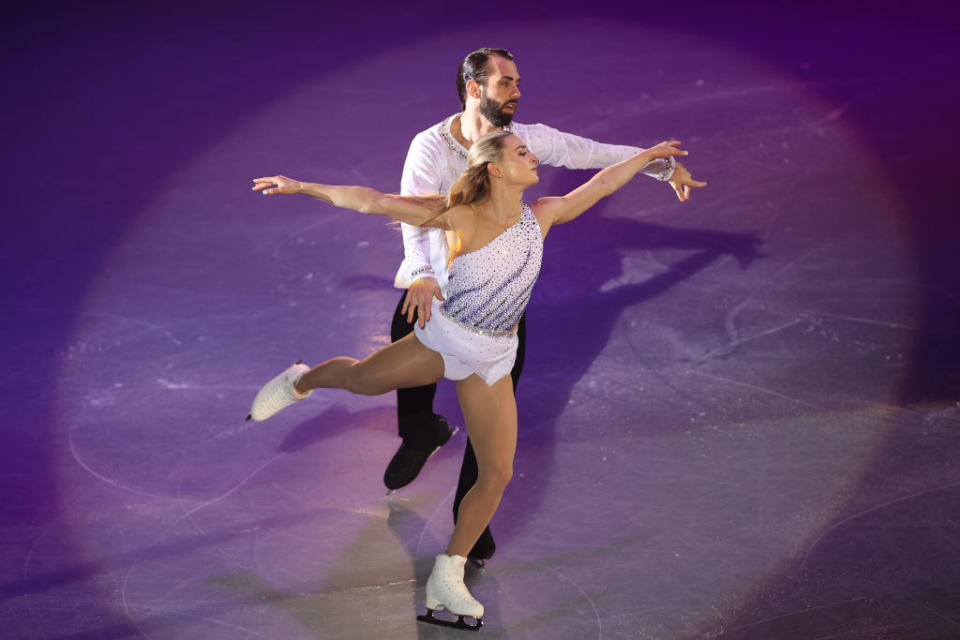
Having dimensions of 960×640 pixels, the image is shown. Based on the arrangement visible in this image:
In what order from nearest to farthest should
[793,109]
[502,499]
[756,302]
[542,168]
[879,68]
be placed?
[502,499] < [756,302] < [542,168] < [793,109] < [879,68]

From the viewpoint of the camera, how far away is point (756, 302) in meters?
5.40

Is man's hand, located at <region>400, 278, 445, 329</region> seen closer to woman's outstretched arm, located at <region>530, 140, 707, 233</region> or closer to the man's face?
woman's outstretched arm, located at <region>530, 140, 707, 233</region>

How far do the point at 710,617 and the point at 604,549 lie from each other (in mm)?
487

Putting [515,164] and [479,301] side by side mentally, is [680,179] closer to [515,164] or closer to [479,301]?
[515,164]

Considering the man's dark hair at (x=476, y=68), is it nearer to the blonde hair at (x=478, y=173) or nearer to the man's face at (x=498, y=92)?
the man's face at (x=498, y=92)

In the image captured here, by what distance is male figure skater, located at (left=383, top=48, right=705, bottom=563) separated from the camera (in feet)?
11.9

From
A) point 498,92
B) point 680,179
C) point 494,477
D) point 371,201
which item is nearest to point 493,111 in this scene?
point 498,92

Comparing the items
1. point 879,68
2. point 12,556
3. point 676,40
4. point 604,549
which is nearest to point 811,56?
point 879,68

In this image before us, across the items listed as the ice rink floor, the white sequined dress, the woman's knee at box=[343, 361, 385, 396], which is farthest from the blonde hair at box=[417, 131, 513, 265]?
the ice rink floor

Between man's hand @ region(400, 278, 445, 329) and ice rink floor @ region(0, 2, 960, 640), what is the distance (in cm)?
90

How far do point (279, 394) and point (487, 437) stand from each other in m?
1.03

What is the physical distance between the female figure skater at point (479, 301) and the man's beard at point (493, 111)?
377mm

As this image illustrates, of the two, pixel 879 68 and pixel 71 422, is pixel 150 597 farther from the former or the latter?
pixel 879 68

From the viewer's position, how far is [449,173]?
12.5 ft
